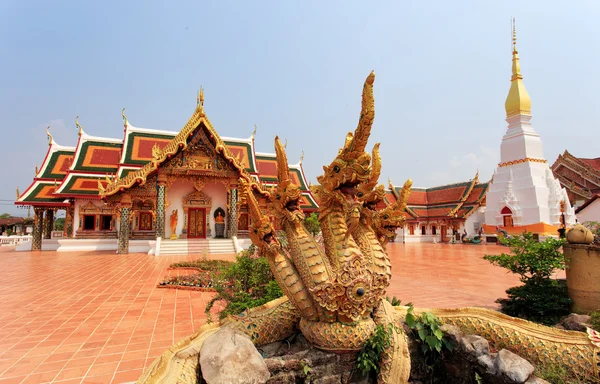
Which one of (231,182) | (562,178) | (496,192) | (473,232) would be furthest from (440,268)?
(562,178)

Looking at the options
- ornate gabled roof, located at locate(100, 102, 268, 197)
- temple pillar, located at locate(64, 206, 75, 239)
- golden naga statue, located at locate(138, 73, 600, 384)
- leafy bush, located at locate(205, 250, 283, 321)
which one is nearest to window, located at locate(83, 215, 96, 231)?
temple pillar, located at locate(64, 206, 75, 239)

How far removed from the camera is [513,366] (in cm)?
244

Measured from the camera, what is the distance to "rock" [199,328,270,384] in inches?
82.6

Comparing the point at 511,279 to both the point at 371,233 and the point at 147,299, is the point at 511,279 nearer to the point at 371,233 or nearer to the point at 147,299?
the point at 371,233

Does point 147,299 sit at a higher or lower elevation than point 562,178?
lower

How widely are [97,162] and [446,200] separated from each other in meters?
26.2

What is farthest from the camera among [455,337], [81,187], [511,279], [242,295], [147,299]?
[81,187]

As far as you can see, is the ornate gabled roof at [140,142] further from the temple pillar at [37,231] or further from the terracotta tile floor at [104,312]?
the terracotta tile floor at [104,312]

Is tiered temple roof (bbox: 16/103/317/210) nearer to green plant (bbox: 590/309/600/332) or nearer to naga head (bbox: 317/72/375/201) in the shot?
green plant (bbox: 590/309/600/332)

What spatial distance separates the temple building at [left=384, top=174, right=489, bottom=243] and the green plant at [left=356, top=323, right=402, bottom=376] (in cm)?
2418

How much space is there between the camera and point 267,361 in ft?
7.95

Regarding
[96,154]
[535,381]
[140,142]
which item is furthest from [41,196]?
[535,381]

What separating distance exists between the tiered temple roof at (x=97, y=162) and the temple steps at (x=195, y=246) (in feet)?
11.3

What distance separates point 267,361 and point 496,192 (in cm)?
2526
